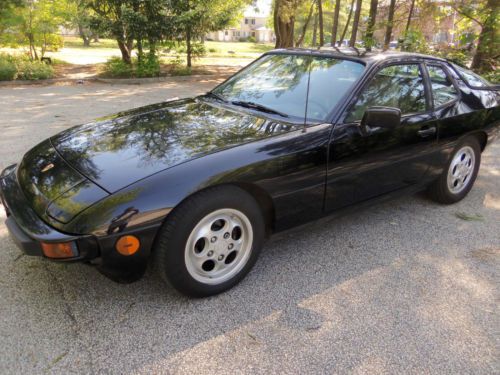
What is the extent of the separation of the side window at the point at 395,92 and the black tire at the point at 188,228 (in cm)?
102

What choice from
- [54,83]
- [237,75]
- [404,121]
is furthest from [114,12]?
[404,121]

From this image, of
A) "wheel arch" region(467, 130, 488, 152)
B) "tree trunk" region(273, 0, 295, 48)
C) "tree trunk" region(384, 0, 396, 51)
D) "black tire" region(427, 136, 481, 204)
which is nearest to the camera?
"black tire" region(427, 136, 481, 204)

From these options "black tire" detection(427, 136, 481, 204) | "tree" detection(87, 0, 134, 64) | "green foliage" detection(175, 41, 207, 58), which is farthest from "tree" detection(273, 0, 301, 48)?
"black tire" detection(427, 136, 481, 204)

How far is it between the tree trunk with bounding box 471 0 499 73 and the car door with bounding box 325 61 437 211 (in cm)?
815

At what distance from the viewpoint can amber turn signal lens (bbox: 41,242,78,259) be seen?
2061 mm

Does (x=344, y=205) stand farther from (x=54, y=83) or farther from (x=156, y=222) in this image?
(x=54, y=83)

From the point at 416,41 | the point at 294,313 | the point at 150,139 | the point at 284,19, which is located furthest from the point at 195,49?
the point at 294,313

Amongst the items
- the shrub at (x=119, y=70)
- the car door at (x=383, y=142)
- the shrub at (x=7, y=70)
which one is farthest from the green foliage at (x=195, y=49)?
the car door at (x=383, y=142)

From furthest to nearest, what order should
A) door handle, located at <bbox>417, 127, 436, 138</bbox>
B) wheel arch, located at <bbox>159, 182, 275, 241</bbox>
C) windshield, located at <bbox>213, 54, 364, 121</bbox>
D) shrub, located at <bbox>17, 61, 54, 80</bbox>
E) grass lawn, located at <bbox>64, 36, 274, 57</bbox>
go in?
grass lawn, located at <bbox>64, 36, 274, 57</bbox>
shrub, located at <bbox>17, 61, 54, 80</bbox>
door handle, located at <bbox>417, 127, 436, 138</bbox>
windshield, located at <bbox>213, 54, 364, 121</bbox>
wheel arch, located at <bbox>159, 182, 275, 241</bbox>

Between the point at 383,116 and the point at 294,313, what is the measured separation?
1407 mm

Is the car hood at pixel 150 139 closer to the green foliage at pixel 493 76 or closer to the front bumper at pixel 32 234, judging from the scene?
the front bumper at pixel 32 234

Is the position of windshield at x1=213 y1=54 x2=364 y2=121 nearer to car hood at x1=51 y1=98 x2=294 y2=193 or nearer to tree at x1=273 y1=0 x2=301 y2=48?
car hood at x1=51 y1=98 x2=294 y2=193

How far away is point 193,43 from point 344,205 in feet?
40.6

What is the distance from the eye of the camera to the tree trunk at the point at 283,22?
1427 centimetres
